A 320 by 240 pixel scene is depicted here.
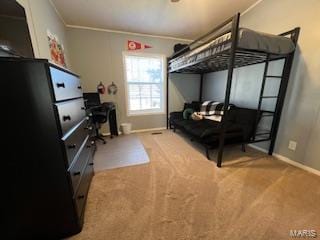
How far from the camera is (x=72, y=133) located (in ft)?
3.97

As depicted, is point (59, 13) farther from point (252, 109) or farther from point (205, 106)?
point (252, 109)

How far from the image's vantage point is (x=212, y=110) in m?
3.29

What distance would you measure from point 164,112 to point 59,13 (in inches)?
118

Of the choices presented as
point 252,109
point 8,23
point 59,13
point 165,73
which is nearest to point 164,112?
point 165,73

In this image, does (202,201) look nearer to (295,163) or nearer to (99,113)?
(295,163)

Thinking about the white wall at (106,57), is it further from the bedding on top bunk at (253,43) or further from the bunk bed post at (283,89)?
the bunk bed post at (283,89)

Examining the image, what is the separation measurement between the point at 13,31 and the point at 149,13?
2.09 metres

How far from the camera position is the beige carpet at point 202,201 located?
120 centimetres

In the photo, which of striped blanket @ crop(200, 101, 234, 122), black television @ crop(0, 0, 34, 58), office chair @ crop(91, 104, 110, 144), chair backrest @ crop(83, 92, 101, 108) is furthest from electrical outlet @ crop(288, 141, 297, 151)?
chair backrest @ crop(83, 92, 101, 108)

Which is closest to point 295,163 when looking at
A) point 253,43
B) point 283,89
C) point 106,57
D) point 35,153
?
point 283,89

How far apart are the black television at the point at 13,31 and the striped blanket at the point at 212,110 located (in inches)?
122

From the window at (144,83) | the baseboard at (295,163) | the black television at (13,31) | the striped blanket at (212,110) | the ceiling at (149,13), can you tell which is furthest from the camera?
the window at (144,83)

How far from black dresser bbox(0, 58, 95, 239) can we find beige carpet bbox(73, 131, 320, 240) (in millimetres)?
353

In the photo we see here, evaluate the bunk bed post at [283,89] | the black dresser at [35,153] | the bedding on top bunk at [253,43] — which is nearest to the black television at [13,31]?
the black dresser at [35,153]
